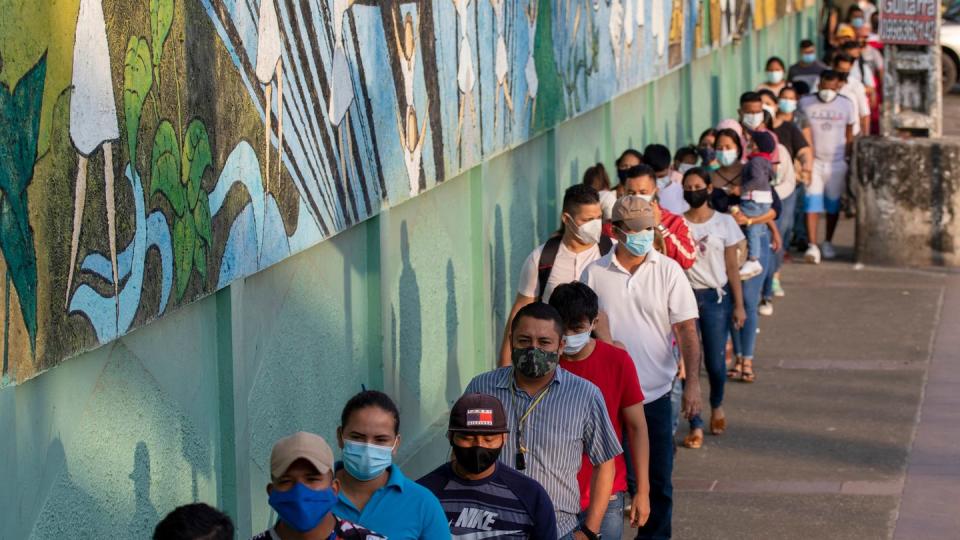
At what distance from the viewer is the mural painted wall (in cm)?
531

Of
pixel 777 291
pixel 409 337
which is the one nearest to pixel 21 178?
pixel 409 337

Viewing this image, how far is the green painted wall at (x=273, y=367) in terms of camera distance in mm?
5734

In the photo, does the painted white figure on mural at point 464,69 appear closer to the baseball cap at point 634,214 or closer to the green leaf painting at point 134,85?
the baseball cap at point 634,214

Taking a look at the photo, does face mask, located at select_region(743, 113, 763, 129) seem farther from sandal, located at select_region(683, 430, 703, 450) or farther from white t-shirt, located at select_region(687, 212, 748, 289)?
sandal, located at select_region(683, 430, 703, 450)

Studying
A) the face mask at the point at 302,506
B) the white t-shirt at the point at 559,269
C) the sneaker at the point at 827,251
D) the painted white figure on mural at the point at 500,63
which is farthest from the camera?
the sneaker at the point at 827,251

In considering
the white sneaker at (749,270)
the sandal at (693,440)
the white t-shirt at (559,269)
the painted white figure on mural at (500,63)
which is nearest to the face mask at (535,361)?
the white t-shirt at (559,269)

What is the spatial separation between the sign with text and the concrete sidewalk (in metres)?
3.15

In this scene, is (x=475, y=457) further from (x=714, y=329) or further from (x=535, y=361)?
(x=714, y=329)

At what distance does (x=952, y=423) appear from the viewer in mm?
11820

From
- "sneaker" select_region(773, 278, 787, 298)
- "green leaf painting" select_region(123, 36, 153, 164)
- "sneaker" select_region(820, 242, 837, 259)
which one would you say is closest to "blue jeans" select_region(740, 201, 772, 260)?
"sneaker" select_region(773, 278, 787, 298)

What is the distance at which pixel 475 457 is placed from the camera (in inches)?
232


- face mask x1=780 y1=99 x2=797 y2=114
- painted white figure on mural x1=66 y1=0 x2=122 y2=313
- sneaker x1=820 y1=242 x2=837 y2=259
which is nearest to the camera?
painted white figure on mural x1=66 y1=0 x2=122 y2=313

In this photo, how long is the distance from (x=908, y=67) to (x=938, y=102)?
0.49 m

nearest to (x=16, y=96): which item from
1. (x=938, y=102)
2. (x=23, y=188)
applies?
(x=23, y=188)
